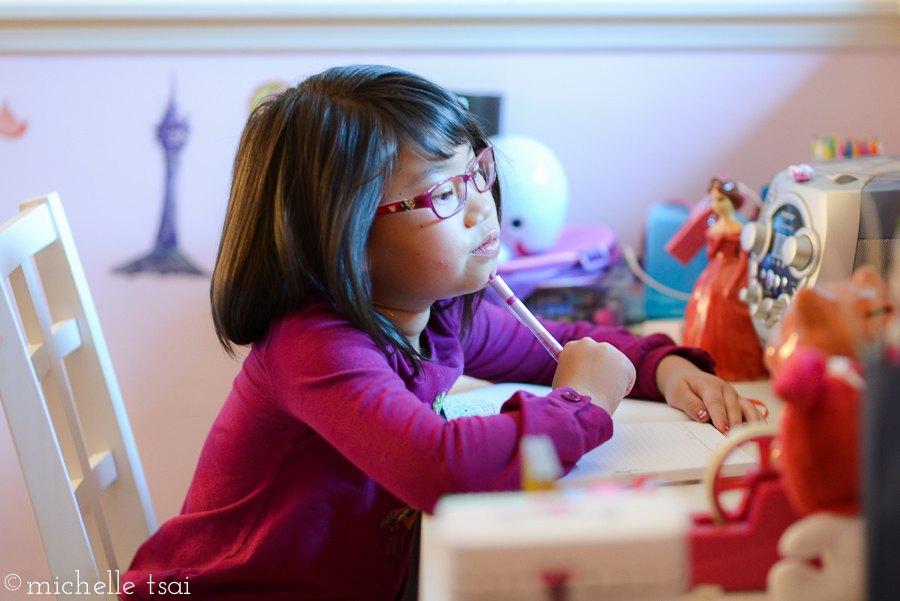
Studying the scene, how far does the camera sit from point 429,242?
0.65 m

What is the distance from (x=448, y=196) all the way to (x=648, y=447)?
291 mm

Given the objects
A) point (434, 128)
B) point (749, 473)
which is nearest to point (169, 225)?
point (434, 128)

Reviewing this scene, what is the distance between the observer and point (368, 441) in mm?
537

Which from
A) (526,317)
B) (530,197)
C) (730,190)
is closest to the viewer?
(526,317)

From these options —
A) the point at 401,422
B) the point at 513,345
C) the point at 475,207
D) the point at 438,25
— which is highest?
the point at 438,25

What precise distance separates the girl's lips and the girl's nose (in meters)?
0.02

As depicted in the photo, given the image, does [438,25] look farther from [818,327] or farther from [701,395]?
[818,327]

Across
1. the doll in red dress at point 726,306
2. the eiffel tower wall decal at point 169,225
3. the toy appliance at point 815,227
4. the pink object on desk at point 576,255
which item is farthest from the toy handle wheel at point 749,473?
the eiffel tower wall decal at point 169,225

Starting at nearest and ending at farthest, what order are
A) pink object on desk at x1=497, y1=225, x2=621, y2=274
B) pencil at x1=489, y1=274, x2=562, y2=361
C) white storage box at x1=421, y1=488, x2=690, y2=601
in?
white storage box at x1=421, y1=488, x2=690, y2=601 → pencil at x1=489, y1=274, x2=562, y2=361 → pink object on desk at x1=497, y1=225, x2=621, y2=274

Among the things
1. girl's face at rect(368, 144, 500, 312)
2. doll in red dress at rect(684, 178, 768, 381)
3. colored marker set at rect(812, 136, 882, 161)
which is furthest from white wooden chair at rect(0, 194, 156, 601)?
colored marker set at rect(812, 136, 882, 161)

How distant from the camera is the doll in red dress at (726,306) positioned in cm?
85

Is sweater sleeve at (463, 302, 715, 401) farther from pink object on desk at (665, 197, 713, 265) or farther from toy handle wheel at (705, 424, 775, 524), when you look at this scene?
toy handle wheel at (705, 424, 775, 524)

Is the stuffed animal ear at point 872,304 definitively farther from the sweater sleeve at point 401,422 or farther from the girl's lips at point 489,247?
the girl's lips at point 489,247

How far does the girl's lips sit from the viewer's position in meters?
0.69
